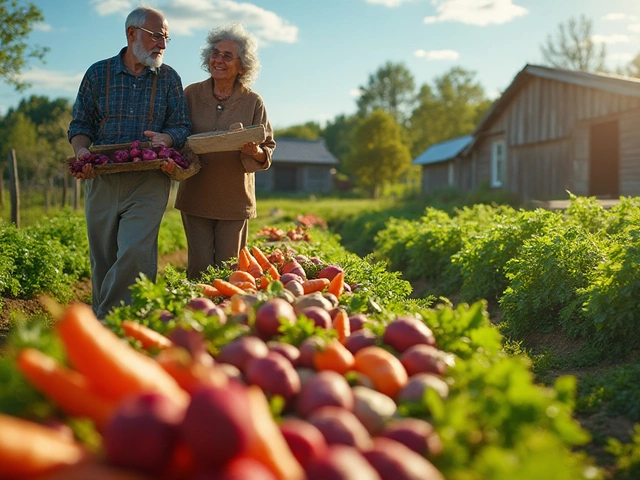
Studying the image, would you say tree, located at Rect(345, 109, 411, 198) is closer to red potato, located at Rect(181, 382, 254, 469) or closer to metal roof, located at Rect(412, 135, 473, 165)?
metal roof, located at Rect(412, 135, 473, 165)

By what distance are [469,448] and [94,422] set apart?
1138 mm

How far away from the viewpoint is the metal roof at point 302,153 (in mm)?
47438

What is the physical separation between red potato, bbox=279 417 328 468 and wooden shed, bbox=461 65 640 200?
1336 cm

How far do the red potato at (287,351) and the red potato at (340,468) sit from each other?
773 millimetres

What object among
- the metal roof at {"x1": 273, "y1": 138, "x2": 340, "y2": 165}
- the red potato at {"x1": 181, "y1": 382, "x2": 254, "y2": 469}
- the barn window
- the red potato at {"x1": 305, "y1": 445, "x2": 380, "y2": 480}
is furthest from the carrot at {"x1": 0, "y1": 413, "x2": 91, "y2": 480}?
the metal roof at {"x1": 273, "y1": 138, "x2": 340, "y2": 165}

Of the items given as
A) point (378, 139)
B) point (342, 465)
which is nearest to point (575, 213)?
point (342, 465)

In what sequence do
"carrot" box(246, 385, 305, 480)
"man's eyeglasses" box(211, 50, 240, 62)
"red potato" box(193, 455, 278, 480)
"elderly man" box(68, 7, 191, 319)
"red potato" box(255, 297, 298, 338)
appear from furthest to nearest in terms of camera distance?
"man's eyeglasses" box(211, 50, 240, 62), "elderly man" box(68, 7, 191, 319), "red potato" box(255, 297, 298, 338), "carrot" box(246, 385, 305, 480), "red potato" box(193, 455, 278, 480)

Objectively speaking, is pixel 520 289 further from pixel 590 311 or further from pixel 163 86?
pixel 163 86

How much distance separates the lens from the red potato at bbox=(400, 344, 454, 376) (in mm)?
2334

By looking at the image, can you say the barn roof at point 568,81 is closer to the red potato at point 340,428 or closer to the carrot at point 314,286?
the carrot at point 314,286

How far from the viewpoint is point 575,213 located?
6.69 meters

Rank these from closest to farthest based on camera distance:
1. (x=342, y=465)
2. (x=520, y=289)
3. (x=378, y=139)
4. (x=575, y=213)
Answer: (x=342, y=465)
(x=520, y=289)
(x=575, y=213)
(x=378, y=139)

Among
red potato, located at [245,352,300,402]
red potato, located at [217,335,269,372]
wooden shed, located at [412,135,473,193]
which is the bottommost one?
red potato, located at [245,352,300,402]

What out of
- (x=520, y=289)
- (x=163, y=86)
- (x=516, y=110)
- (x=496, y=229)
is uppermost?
(x=516, y=110)
